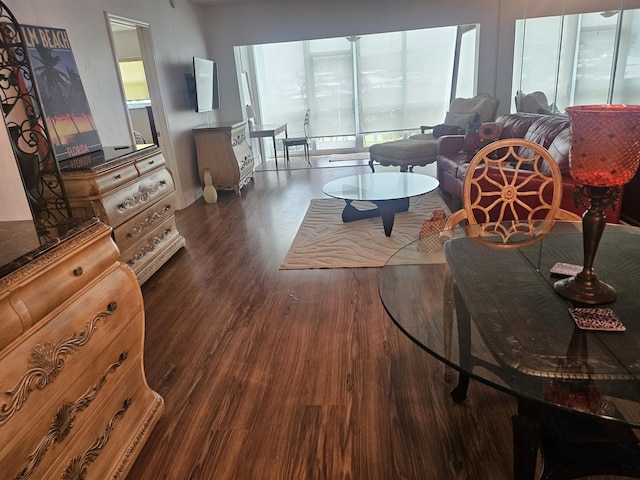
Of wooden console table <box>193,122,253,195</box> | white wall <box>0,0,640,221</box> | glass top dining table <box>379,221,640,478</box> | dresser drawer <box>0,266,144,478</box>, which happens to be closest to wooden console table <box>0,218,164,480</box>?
dresser drawer <box>0,266,144,478</box>

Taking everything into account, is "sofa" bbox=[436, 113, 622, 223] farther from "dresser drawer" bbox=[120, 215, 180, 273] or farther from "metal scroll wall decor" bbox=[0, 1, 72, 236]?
"metal scroll wall decor" bbox=[0, 1, 72, 236]

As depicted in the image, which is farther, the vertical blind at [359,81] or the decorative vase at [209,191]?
the vertical blind at [359,81]

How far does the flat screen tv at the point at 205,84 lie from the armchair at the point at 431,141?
7.85 feet

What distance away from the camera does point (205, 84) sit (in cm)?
580

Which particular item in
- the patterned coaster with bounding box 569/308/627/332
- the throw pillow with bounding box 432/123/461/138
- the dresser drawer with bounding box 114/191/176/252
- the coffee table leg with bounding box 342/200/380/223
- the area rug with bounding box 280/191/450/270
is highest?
the throw pillow with bounding box 432/123/461/138

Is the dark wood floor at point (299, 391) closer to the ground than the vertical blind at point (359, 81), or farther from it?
closer to the ground

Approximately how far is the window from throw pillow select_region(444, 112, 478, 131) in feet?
6.78

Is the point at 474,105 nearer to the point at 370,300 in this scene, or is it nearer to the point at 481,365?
the point at 370,300

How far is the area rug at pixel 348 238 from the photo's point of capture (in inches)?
127

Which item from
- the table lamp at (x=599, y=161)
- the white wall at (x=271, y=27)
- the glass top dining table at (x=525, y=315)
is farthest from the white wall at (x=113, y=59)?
the table lamp at (x=599, y=161)

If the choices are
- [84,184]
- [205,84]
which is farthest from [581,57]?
[84,184]

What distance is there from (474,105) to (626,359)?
18.0ft

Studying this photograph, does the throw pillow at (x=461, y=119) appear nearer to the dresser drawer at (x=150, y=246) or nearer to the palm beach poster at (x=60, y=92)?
the dresser drawer at (x=150, y=246)

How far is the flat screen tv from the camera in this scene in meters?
5.44
